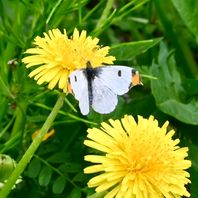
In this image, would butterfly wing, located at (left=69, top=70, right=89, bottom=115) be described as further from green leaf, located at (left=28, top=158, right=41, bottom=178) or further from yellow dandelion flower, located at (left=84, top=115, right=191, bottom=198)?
green leaf, located at (left=28, top=158, right=41, bottom=178)

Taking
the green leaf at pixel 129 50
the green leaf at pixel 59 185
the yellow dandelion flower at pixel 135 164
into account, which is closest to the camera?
the yellow dandelion flower at pixel 135 164

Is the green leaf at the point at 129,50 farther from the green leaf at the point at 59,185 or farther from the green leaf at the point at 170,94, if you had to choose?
the green leaf at the point at 59,185

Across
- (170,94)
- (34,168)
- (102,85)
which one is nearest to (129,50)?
(170,94)

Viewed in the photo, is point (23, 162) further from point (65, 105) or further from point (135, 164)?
point (65, 105)

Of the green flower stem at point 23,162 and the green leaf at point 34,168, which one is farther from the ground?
the green flower stem at point 23,162

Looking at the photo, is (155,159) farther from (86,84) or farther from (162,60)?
(162,60)

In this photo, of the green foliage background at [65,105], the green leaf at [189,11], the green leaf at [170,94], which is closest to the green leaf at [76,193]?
the green foliage background at [65,105]

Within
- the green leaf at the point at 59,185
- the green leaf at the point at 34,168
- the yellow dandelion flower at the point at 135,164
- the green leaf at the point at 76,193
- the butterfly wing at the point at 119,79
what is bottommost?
the green leaf at the point at 76,193

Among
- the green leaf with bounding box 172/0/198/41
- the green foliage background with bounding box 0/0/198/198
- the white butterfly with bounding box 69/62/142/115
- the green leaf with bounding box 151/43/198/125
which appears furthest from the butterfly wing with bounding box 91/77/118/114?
the green leaf with bounding box 172/0/198/41
